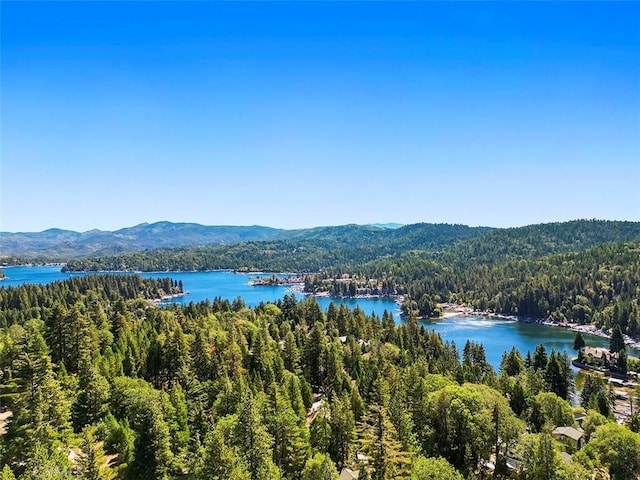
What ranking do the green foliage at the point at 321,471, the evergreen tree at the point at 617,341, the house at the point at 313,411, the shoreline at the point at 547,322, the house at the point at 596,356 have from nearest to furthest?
the green foliage at the point at 321,471, the house at the point at 313,411, the house at the point at 596,356, the evergreen tree at the point at 617,341, the shoreline at the point at 547,322

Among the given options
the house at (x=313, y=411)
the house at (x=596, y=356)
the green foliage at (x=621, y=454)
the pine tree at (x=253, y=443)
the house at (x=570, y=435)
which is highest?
the pine tree at (x=253, y=443)

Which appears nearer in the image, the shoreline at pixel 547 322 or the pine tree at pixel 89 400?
the pine tree at pixel 89 400

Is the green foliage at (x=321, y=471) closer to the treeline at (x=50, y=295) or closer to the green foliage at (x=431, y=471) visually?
the green foliage at (x=431, y=471)

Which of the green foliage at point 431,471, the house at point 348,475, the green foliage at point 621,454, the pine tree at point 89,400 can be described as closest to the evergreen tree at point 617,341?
the green foliage at point 621,454

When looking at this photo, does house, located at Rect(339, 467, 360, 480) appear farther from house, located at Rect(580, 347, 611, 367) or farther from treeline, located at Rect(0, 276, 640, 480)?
house, located at Rect(580, 347, 611, 367)

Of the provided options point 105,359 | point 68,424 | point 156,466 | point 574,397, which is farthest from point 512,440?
point 574,397

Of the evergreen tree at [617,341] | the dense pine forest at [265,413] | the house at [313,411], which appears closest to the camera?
the dense pine forest at [265,413]

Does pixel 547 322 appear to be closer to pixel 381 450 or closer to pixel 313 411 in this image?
pixel 313 411
